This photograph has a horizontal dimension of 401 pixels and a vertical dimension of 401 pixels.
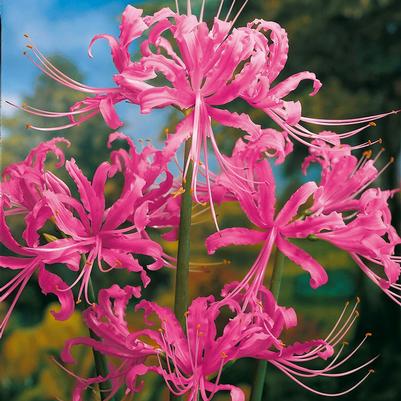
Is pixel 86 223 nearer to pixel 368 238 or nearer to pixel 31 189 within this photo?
pixel 31 189

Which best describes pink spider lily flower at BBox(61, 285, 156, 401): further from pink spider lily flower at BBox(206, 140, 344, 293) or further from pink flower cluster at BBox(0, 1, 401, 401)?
pink spider lily flower at BBox(206, 140, 344, 293)

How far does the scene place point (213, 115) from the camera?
694 millimetres

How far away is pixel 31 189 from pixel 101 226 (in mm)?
89

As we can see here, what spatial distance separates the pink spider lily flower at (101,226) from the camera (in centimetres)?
67

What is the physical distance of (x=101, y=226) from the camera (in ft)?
2.31

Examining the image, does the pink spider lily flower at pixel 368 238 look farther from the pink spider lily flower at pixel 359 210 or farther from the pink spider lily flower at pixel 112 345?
the pink spider lily flower at pixel 112 345

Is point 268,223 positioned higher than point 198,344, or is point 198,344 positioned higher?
point 268,223

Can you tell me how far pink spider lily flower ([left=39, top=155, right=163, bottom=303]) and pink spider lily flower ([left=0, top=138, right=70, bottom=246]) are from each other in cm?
2

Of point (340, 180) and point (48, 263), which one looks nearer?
point (48, 263)

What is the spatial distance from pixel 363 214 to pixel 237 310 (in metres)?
0.16

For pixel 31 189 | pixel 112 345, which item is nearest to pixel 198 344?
pixel 112 345

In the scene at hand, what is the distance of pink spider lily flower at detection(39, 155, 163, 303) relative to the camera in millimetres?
672

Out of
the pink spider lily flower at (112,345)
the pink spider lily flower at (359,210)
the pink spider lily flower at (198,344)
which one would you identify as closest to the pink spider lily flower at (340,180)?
the pink spider lily flower at (359,210)

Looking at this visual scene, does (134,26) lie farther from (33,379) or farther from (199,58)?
(33,379)
